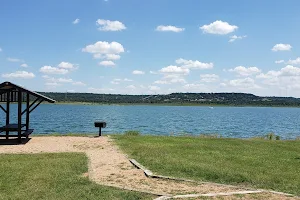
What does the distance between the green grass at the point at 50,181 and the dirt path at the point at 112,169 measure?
51 cm

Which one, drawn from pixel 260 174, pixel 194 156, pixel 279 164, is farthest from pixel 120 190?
pixel 279 164

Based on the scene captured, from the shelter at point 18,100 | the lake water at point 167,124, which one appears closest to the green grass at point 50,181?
the shelter at point 18,100

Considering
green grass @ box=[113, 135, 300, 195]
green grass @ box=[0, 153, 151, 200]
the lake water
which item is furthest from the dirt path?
the lake water

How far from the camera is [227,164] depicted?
12.6 meters

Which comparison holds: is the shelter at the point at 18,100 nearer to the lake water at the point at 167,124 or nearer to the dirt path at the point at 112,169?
the dirt path at the point at 112,169

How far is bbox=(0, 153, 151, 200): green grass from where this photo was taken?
8.49m

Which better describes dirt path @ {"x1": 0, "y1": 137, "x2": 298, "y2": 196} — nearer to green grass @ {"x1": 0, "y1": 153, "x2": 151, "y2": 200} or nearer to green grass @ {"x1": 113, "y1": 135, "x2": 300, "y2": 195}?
green grass @ {"x1": 0, "y1": 153, "x2": 151, "y2": 200}

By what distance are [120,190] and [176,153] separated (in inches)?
249

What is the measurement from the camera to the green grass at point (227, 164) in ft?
33.9

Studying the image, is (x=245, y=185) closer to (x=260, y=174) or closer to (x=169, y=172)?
(x=260, y=174)

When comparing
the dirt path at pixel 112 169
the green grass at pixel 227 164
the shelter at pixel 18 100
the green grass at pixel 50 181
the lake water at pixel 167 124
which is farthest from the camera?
the lake water at pixel 167 124

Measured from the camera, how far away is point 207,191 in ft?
29.7

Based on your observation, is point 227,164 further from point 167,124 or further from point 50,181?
point 167,124

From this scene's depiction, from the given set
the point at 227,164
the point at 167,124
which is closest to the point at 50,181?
the point at 227,164
